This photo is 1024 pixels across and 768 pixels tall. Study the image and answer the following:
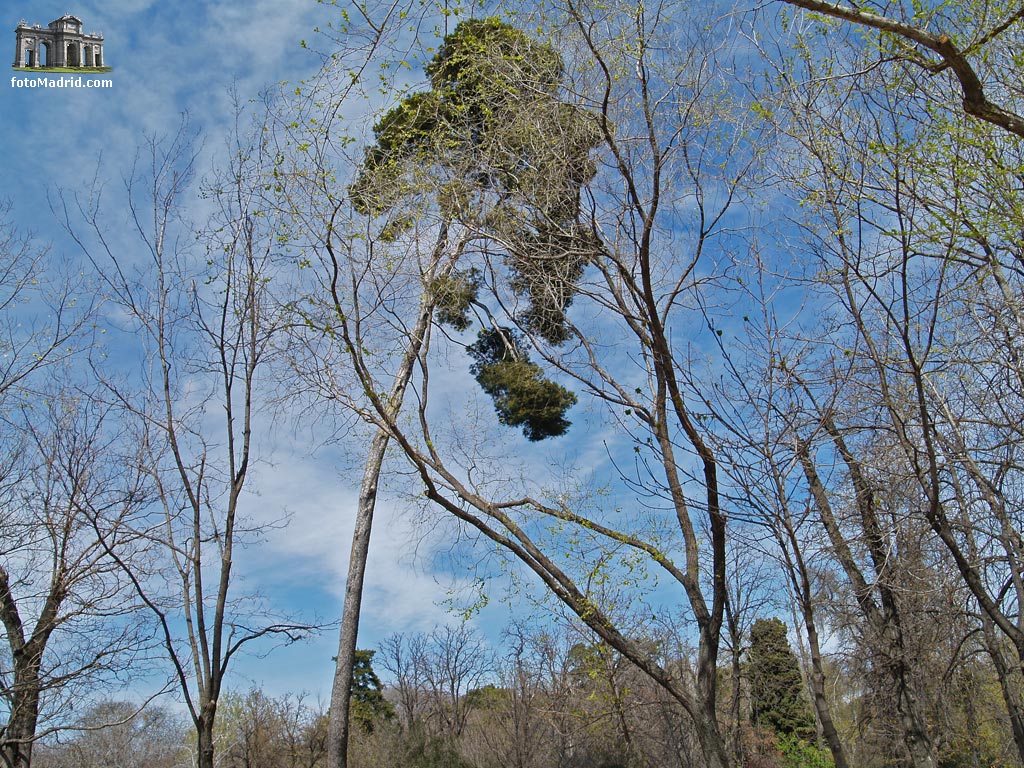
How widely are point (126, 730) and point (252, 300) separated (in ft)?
78.2

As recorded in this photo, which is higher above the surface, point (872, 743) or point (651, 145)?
point (651, 145)

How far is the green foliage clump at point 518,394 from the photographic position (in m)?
11.2

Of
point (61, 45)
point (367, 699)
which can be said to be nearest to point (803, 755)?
point (367, 699)

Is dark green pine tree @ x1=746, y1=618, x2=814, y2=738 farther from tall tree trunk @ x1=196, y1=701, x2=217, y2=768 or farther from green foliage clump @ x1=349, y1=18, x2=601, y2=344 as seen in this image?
green foliage clump @ x1=349, y1=18, x2=601, y2=344

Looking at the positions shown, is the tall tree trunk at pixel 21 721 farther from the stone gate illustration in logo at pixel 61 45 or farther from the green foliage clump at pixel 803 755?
the green foliage clump at pixel 803 755

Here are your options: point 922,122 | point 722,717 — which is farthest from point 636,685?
point 922,122

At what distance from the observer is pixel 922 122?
5.30 m

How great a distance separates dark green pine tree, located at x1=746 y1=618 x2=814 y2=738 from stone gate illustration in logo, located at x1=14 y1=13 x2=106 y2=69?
16.8 metres

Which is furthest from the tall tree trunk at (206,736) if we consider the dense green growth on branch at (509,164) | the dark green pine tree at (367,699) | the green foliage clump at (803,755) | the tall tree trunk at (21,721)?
the dark green pine tree at (367,699)

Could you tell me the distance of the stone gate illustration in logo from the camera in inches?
396

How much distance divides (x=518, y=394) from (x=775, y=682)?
47.9 feet

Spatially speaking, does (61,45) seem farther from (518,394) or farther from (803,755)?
(803,755)

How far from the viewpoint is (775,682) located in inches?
826

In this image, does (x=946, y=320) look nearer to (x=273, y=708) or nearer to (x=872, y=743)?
(x=872, y=743)
